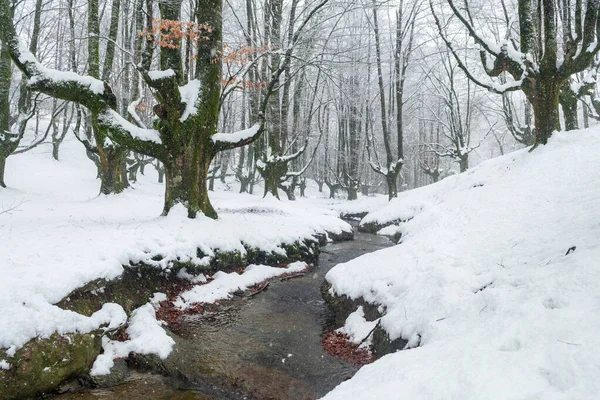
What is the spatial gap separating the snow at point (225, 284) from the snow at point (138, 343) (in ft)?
3.71

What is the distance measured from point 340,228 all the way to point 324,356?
9253 millimetres

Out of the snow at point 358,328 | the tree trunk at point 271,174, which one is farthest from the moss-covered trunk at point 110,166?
the snow at point 358,328

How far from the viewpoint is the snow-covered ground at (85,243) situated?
3793mm

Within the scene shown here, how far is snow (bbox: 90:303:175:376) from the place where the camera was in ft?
13.2

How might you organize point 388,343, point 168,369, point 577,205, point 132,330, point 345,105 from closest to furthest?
point 168,369
point 388,343
point 132,330
point 577,205
point 345,105

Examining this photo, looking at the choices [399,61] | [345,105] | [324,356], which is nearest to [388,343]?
[324,356]

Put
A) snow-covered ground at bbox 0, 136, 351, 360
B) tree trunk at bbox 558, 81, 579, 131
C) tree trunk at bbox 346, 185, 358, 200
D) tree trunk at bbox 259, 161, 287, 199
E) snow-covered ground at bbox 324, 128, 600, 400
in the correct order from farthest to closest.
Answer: tree trunk at bbox 346, 185, 358, 200
tree trunk at bbox 259, 161, 287, 199
tree trunk at bbox 558, 81, 579, 131
snow-covered ground at bbox 0, 136, 351, 360
snow-covered ground at bbox 324, 128, 600, 400

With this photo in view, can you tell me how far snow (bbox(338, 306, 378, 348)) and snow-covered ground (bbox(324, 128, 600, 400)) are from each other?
0.32m

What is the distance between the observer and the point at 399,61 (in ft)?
62.4

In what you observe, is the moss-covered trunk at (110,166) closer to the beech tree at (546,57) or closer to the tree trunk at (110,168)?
the tree trunk at (110,168)

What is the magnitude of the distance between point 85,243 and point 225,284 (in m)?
2.61

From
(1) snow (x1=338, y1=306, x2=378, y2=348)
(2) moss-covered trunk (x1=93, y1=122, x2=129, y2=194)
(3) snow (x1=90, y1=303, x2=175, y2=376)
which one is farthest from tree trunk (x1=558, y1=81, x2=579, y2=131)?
(2) moss-covered trunk (x1=93, y1=122, x2=129, y2=194)

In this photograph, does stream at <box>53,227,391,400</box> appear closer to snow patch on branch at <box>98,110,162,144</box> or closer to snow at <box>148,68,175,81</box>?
Result: snow patch on branch at <box>98,110,162,144</box>

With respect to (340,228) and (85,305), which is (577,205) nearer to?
(85,305)
